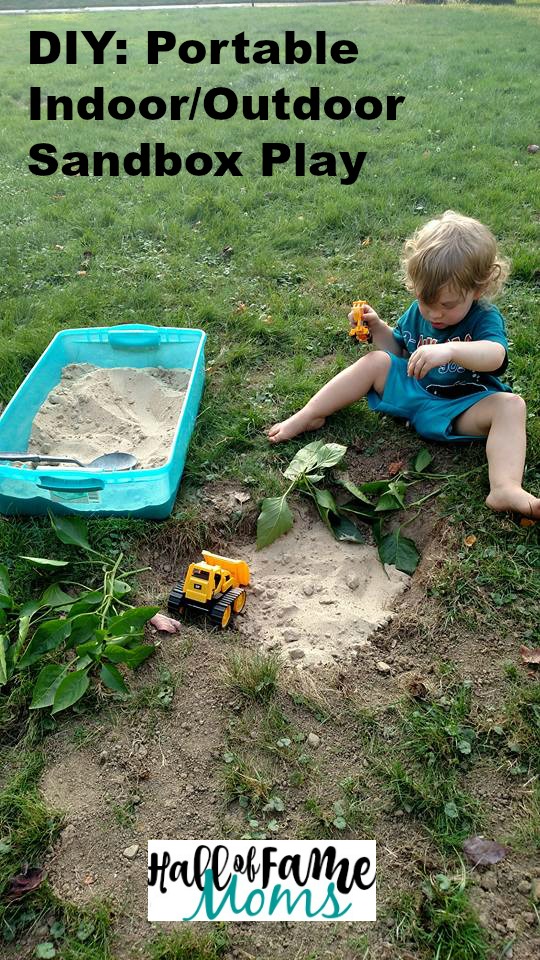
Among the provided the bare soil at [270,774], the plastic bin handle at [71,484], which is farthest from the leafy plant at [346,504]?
the plastic bin handle at [71,484]

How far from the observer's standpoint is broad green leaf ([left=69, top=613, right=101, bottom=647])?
2278mm

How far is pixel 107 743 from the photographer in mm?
2066

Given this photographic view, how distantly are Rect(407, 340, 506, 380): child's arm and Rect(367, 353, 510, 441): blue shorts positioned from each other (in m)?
0.14

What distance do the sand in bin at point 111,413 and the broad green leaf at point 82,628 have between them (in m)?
0.76

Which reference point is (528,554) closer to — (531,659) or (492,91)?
(531,659)

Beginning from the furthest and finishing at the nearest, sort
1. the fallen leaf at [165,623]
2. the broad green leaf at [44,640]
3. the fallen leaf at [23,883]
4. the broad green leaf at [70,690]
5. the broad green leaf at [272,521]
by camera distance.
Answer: the broad green leaf at [272,521], the fallen leaf at [165,623], the broad green leaf at [44,640], the broad green leaf at [70,690], the fallen leaf at [23,883]

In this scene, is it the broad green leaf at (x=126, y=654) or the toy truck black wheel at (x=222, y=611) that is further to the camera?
the toy truck black wheel at (x=222, y=611)

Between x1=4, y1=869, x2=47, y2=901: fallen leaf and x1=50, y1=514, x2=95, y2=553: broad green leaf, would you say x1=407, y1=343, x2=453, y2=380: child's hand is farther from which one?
x1=4, y1=869, x2=47, y2=901: fallen leaf

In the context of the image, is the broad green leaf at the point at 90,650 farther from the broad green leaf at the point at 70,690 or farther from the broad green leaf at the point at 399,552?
the broad green leaf at the point at 399,552

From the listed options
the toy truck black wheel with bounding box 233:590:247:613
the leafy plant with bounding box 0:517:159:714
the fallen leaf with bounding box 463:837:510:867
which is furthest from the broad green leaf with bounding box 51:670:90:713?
the fallen leaf with bounding box 463:837:510:867

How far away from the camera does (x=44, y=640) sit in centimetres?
226

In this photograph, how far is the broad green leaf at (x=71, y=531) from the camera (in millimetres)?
2598

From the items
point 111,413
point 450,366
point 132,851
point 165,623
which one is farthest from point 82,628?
point 450,366

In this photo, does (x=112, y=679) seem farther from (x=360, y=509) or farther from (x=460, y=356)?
(x=460, y=356)
